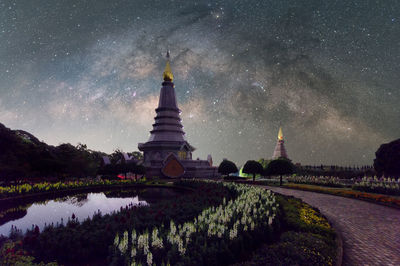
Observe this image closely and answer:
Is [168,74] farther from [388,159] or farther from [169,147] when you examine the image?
[388,159]

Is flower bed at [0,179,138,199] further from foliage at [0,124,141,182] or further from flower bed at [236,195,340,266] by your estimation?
flower bed at [236,195,340,266]

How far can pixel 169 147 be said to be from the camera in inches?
1871

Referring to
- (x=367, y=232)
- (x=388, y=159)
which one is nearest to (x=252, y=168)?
(x=388, y=159)

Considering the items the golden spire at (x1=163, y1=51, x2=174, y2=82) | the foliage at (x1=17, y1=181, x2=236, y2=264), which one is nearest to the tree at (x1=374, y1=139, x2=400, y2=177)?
the foliage at (x1=17, y1=181, x2=236, y2=264)

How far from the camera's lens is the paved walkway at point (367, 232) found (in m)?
7.57

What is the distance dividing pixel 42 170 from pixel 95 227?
2973 centimetres

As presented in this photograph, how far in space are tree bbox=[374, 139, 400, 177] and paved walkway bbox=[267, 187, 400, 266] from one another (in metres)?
26.0

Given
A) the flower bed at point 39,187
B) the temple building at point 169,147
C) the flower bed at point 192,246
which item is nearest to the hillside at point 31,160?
the flower bed at point 39,187

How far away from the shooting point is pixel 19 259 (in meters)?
6.67

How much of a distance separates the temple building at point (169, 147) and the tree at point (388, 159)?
30074 millimetres

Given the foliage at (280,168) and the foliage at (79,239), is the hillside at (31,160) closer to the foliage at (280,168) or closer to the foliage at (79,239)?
the foliage at (79,239)

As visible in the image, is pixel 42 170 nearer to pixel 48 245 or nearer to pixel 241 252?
pixel 48 245

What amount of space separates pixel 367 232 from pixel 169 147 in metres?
40.1

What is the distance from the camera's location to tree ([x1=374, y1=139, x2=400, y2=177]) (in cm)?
3522
